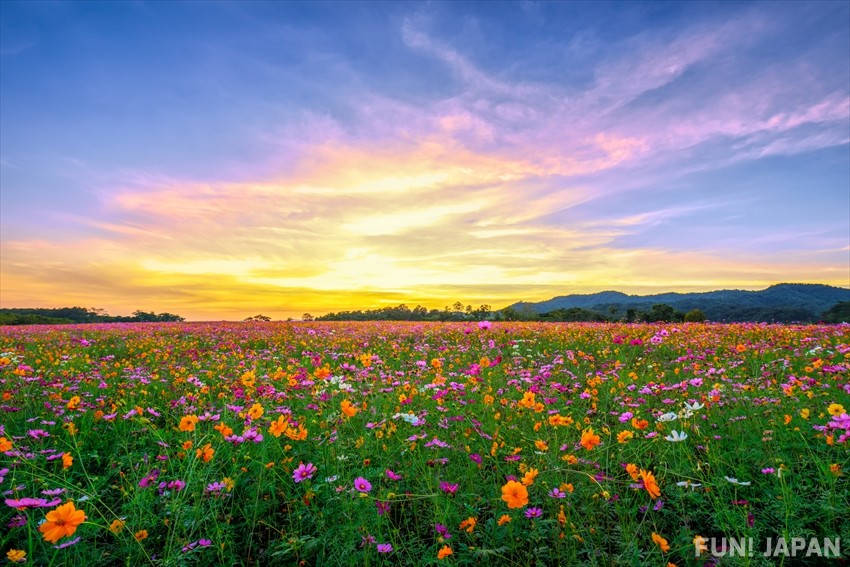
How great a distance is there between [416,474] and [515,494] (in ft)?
4.15

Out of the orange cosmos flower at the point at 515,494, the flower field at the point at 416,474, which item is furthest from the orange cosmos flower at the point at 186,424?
the orange cosmos flower at the point at 515,494

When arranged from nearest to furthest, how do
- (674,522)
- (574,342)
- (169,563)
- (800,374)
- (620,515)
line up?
(169,563) < (620,515) < (674,522) < (800,374) < (574,342)

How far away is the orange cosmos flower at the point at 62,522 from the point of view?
5.06 ft

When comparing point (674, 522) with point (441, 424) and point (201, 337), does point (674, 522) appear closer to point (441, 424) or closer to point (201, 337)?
point (441, 424)

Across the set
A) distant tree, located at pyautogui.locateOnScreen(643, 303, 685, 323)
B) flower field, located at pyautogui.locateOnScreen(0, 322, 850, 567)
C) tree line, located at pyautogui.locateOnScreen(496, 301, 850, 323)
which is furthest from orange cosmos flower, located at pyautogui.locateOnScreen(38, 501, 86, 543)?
distant tree, located at pyautogui.locateOnScreen(643, 303, 685, 323)

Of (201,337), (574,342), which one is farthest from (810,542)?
(201,337)

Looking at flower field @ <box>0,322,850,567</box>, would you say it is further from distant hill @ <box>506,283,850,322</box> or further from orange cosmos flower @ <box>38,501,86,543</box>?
distant hill @ <box>506,283,850,322</box>

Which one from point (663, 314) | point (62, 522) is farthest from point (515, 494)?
point (663, 314)

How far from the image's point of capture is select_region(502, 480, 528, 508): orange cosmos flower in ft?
6.25

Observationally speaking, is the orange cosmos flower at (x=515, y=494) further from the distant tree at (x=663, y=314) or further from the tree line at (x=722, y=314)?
the distant tree at (x=663, y=314)

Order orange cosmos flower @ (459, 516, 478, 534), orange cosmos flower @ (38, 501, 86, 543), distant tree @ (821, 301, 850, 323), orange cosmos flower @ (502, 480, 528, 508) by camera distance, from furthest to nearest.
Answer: distant tree @ (821, 301, 850, 323) → orange cosmos flower @ (459, 516, 478, 534) → orange cosmos flower @ (502, 480, 528, 508) → orange cosmos flower @ (38, 501, 86, 543)

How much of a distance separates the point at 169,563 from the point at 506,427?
2.64 meters

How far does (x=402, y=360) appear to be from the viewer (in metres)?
7.69

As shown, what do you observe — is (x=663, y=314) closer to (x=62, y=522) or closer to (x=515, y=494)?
(x=515, y=494)
